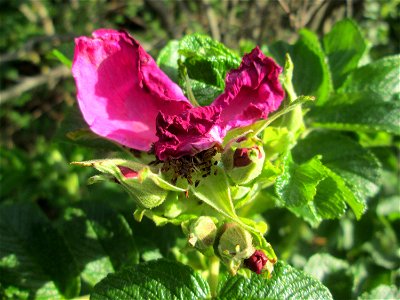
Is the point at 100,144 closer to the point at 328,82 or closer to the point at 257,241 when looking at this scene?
the point at 257,241

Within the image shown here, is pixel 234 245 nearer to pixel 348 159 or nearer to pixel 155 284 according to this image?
pixel 155 284

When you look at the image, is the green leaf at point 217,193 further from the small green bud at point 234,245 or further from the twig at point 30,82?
the twig at point 30,82

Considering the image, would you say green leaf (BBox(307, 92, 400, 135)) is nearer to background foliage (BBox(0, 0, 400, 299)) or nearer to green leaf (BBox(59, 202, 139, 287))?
background foliage (BBox(0, 0, 400, 299))

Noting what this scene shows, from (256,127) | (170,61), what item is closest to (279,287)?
(256,127)

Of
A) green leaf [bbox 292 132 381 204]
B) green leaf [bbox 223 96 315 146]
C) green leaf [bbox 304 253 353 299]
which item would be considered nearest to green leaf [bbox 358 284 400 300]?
green leaf [bbox 304 253 353 299]

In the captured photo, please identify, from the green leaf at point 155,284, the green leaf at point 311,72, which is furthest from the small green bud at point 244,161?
the green leaf at point 311,72
